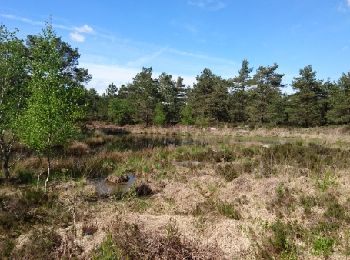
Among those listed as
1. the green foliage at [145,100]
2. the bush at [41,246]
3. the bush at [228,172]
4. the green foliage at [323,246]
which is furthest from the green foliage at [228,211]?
the green foliage at [145,100]

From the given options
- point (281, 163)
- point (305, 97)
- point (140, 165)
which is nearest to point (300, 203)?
point (281, 163)

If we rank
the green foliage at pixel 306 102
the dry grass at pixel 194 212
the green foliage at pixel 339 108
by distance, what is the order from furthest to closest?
the green foliage at pixel 306 102 < the green foliage at pixel 339 108 < the dry grass at pixel 194 212

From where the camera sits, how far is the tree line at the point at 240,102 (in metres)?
60.2

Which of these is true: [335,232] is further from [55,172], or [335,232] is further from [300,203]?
[55,172]

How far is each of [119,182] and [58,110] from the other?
480 centimetres

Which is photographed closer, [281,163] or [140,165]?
[281,163]

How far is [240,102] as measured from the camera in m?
73.4

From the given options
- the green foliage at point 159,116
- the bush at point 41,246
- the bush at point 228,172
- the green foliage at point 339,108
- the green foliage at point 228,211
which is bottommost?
the bush at point 41,246

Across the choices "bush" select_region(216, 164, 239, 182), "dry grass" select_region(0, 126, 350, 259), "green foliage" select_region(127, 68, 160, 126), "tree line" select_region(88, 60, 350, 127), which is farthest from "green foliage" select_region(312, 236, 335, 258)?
"green foliage" select_region(127, 68, 160, 126)

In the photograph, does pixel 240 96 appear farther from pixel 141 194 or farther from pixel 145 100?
pixel 141 194

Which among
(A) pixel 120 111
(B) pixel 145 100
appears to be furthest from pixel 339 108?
(A) pixel 120 111

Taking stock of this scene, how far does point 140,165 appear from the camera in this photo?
2058 cm

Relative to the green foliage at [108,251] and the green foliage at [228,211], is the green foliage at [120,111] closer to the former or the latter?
the green foliage at [228,211]

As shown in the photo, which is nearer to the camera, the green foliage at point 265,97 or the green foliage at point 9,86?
the green foliage at point 9,86
